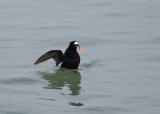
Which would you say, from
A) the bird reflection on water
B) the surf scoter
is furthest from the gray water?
the surf scoter

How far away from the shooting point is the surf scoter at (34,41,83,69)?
13555 millimetres

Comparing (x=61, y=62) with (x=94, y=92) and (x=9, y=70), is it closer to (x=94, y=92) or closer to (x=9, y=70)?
(x=9, y=70)

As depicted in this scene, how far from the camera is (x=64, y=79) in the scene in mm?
12852

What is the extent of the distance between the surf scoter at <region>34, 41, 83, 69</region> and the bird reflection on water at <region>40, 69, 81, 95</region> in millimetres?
147

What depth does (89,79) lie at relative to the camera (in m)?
12.8

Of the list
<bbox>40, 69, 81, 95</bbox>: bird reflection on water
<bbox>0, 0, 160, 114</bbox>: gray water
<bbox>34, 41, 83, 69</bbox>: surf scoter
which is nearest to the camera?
<bbox>0, 0, 160, 114</bbox>: gray water

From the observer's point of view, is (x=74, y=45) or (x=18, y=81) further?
(x=74, y=45)

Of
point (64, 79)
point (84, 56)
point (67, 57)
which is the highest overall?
point (84, 56)

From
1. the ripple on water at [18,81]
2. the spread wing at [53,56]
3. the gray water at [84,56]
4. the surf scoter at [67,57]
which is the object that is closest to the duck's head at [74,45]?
the surf scoter at [67,57]

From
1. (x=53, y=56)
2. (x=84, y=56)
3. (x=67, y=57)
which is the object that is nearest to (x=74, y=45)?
(x=67, y=57)

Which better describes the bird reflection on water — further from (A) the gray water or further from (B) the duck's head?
(B) the duck's head

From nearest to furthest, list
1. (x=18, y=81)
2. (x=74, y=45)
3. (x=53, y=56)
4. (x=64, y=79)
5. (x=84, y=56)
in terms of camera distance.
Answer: (x=18, y=81), (x=64, y=79), (x=74, y=45), (x=53, y=56), (x=84, y=56)

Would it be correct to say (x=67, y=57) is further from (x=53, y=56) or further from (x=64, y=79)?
(x=64, y=79)

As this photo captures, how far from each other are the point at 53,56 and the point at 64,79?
113 centimetres
